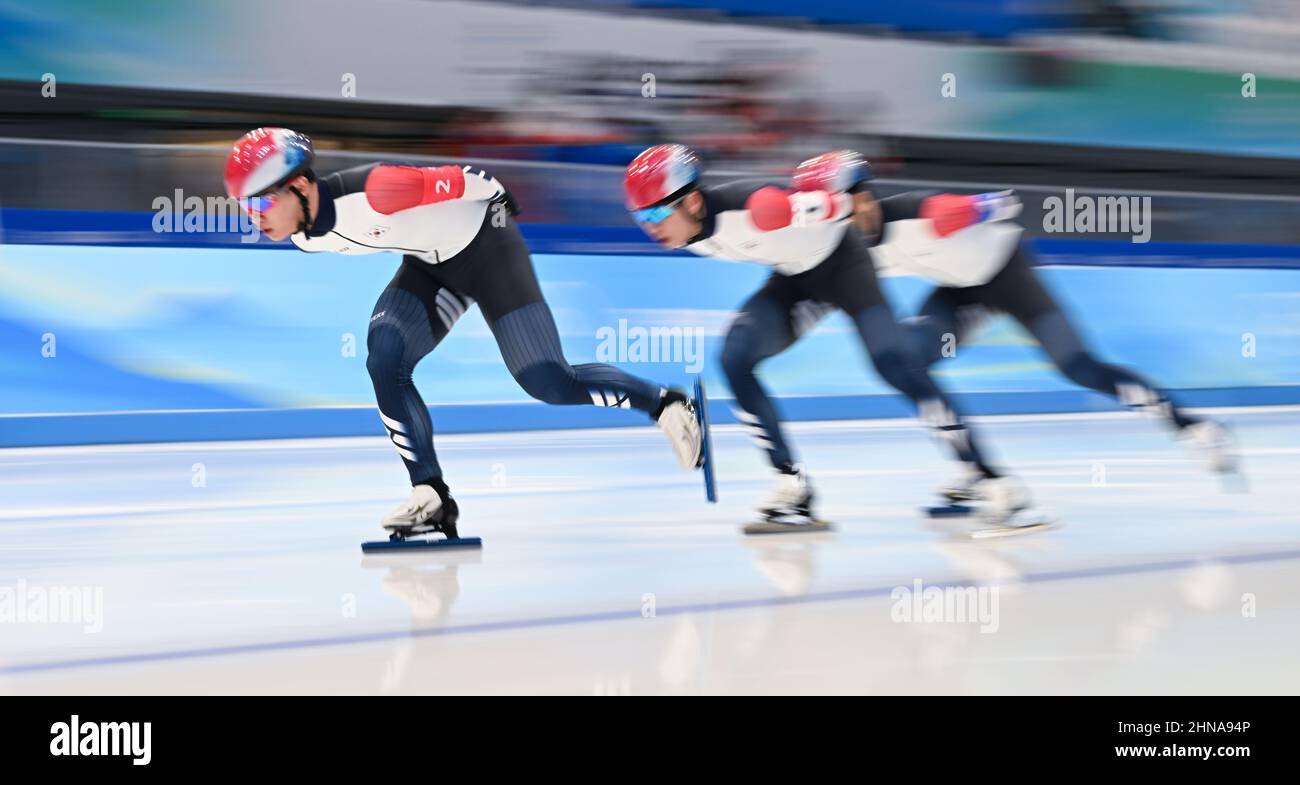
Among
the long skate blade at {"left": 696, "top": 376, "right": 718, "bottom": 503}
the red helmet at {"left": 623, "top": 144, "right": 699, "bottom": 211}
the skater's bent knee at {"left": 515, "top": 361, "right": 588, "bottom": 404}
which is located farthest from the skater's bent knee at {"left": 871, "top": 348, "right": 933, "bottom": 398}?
the skater's bent knee at {"left": 515, "top": 361, "right": 588, "bottom": 404}

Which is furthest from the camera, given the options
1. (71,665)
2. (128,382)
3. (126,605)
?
(128,382)

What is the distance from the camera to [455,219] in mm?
3697

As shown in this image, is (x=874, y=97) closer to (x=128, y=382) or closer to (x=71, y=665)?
(x=128, y=382)

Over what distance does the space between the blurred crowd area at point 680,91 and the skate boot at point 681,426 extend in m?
5.81

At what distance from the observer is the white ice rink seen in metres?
2.15

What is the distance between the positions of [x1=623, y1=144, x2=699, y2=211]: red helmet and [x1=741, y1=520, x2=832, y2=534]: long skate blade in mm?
1022

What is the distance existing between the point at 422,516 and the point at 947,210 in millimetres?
1880

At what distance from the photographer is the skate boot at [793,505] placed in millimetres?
4062

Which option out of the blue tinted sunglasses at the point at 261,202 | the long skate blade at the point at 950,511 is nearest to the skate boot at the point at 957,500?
the long skate blade at the point at 950,511

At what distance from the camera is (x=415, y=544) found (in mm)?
3770

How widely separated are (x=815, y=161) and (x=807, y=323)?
0.51 m

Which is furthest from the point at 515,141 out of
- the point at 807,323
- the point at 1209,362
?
the point at 807,323

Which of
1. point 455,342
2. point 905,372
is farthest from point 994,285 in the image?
point 455,342
